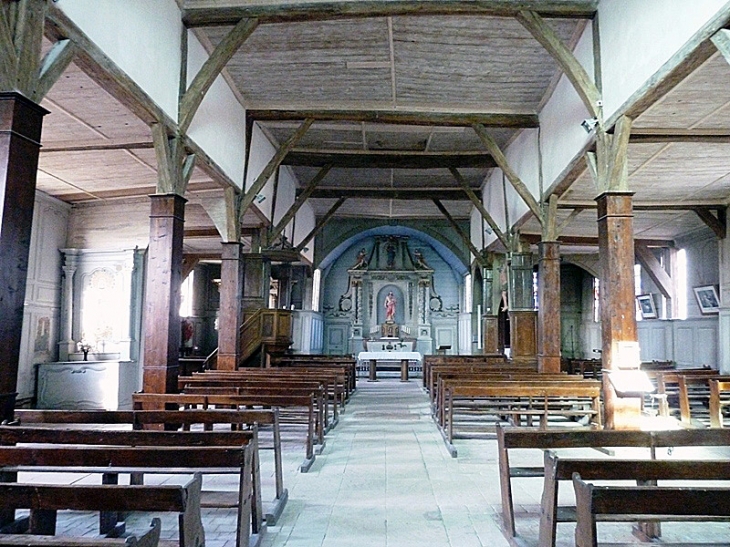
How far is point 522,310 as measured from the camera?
12359 millimetres

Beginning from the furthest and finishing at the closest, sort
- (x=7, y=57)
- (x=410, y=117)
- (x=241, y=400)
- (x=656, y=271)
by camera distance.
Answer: (x=656, y=271) < (x=410, y=117) < (x=241, y=400) < (x=7, y=57)

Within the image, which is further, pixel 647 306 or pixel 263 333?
pixel 647 306

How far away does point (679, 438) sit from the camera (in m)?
3.70

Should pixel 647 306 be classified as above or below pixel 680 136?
below

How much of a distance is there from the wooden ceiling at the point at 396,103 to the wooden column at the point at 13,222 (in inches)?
79.2

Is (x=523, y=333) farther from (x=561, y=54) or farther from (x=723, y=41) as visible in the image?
(x=723, y=41)

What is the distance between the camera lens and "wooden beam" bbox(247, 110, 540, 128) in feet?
34.7

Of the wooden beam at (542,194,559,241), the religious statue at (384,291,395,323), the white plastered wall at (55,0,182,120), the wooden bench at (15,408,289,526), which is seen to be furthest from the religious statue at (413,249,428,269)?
the wooden bench at (15,408,289,526)

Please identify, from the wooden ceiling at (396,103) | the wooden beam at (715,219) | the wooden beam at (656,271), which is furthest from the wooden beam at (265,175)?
the wooden beam at (656,271)

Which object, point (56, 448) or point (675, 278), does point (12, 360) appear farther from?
point (675, 278)

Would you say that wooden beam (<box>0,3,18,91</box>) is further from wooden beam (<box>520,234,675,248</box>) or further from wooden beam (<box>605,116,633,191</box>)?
wooden beam (<box>520,234,675,248</box>)

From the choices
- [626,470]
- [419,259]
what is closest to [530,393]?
[626,470]

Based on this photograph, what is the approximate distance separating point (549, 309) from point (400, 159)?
18.3 feet

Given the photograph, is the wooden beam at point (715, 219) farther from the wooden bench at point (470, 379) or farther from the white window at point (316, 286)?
the white window at point (316, 286)
